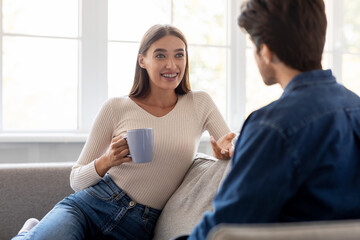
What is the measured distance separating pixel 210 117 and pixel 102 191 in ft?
1.82

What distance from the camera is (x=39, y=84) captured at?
262cm

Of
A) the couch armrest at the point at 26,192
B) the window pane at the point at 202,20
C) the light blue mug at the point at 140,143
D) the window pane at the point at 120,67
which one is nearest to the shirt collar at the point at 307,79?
the light blue mug at the point at 140,143

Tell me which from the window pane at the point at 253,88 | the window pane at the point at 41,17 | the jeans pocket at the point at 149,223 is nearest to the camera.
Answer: the jeans pocket at the point at 149,223

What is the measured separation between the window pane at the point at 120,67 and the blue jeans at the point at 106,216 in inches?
42.4

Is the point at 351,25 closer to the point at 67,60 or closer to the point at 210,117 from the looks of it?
the point at 210,117

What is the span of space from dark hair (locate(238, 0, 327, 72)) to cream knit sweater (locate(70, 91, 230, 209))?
0.92 m

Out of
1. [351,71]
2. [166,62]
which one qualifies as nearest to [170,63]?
[166,62]

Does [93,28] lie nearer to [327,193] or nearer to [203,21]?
[203,21]

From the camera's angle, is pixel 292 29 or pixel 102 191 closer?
pixel 292 29

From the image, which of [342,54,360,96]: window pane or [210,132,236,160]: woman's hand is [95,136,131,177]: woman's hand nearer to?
[210,132,236,160]: woman's hand

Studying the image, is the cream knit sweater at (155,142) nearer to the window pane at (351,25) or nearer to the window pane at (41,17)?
the window pane at (41,17)

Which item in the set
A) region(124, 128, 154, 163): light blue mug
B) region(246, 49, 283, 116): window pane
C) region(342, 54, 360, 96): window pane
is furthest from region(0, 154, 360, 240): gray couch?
region(342, 54, 360, 96): window pane

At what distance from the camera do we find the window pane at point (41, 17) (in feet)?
8.32

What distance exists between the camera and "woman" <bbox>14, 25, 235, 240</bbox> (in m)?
1.69
